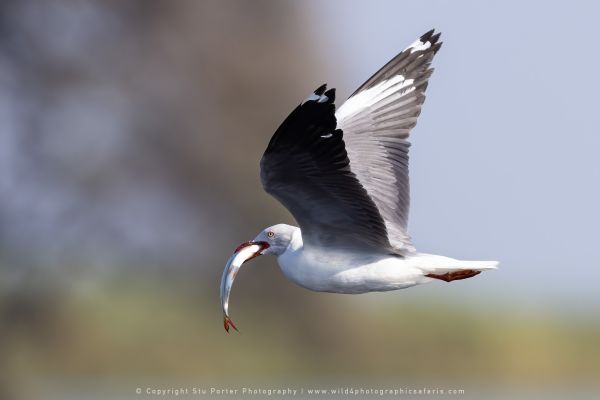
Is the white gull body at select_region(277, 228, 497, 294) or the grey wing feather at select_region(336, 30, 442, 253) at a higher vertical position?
the grey wing feather at select_region(336, 30, 442, 253)

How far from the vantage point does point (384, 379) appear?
12.7 m

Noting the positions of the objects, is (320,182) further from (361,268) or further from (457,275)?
(457,275)

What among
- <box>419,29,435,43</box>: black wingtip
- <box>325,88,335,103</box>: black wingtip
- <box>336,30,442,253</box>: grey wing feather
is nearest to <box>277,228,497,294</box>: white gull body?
<box>336,30,442,253</box>: grey wing feather

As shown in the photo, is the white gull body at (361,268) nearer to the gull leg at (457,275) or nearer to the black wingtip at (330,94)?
the gull leg at (457,275)

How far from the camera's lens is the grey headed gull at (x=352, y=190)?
4996 mm

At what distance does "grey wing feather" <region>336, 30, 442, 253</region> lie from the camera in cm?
608

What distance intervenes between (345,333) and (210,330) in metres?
1.34

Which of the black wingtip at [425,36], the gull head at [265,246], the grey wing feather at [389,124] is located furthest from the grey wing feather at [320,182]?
the black wingtip at [425,36]

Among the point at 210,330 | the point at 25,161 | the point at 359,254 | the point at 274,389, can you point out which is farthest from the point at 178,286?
the point at 359,254

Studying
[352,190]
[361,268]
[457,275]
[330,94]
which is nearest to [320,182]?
[352,190]

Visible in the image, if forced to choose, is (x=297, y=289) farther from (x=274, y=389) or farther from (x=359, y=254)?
(x=359, y=254)

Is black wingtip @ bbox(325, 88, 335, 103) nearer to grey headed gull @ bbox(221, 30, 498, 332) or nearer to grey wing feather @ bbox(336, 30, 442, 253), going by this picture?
grey headed gull @ bbox(221, 30, 498, 332)

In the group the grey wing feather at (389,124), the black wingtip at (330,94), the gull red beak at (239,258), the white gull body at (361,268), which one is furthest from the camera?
the grey wing feather at (389,124)

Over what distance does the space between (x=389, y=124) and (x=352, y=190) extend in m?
1.20
